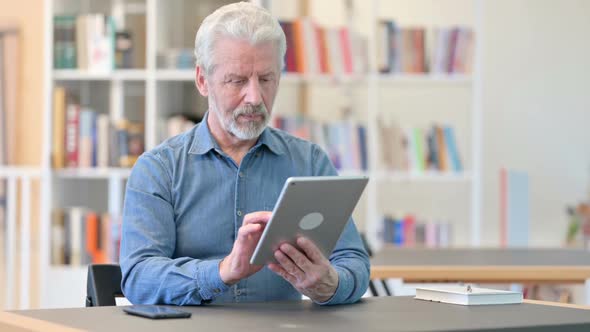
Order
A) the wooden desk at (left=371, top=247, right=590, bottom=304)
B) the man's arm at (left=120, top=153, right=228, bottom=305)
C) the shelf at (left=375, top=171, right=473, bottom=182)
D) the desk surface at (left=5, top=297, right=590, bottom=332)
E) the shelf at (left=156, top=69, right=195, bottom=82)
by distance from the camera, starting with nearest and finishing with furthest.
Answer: the desk surface at (left=5, top=297, right=590, bottom=332)
the man's arm at (left=120, top=153, right=228, bottom=305)
the wooden desk at (left=371, top=247, right=590, bottom=304)
the shelf at (left=156, top=69, right=195, bottom=82)
the shelf at (left=375, top=171, right=473, bottom=182)

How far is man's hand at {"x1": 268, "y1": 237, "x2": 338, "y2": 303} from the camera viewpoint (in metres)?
1.83

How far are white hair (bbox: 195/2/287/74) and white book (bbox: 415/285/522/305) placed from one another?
0.58m

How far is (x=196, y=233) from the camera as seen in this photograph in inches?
84.6

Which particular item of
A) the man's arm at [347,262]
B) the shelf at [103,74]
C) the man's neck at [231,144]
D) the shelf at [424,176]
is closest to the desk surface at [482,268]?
the man's arm at [347,262]

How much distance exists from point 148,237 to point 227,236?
0.58 ft

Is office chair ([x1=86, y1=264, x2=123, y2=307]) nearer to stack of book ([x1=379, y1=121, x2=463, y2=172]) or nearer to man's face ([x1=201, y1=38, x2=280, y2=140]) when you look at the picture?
man's face ([x1=201, y1=38, x2=280, y2=140])

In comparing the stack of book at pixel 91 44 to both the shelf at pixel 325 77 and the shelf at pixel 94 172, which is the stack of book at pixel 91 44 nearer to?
the shelf at pixel 94 172

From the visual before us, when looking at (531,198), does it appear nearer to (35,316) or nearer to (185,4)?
(185,4)

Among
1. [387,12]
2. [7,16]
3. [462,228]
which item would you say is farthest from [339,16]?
[7,16]

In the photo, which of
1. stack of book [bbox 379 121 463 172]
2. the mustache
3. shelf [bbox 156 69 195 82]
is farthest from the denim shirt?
stack of book [bbox 379 121 463 172]

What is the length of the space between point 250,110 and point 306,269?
0.42 metres

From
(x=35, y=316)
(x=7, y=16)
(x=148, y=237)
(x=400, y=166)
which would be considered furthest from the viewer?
(x=7, y=16)

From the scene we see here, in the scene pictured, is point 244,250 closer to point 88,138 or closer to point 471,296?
point 471,296

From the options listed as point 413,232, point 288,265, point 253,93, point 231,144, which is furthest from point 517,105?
point 288,265
